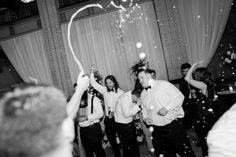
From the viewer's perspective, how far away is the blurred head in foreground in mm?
753

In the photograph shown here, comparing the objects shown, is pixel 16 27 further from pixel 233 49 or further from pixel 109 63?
pixel 233 49

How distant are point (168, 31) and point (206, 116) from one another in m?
3.05

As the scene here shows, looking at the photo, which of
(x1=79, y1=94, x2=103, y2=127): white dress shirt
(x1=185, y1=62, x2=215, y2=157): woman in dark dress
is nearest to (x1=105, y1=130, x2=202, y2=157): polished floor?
(x1=185, y1=62, x2=215, y2=157): woman in dark dress

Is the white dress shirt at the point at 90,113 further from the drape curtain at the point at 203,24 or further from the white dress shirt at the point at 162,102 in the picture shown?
the drape curtain at the point at 203,24

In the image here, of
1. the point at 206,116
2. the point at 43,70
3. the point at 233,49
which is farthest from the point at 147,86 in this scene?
the point at 43,70

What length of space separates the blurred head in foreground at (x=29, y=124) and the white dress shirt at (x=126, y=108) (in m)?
3.48

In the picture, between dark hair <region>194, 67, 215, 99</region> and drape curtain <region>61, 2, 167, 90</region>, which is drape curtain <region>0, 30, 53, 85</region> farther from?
dark hair <region>194, 67, 215, 99</region>

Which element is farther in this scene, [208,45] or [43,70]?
[43,70]

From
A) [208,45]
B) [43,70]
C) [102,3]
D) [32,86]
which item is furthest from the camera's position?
[43,70]

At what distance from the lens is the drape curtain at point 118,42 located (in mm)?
6766

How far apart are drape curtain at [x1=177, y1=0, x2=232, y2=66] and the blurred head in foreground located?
6.09 m

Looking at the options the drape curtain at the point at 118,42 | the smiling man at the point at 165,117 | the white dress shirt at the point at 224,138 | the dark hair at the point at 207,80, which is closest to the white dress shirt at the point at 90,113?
the smiling man at the point at 165,117

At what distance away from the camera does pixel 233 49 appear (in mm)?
6539

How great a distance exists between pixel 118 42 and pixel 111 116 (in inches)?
98.7
